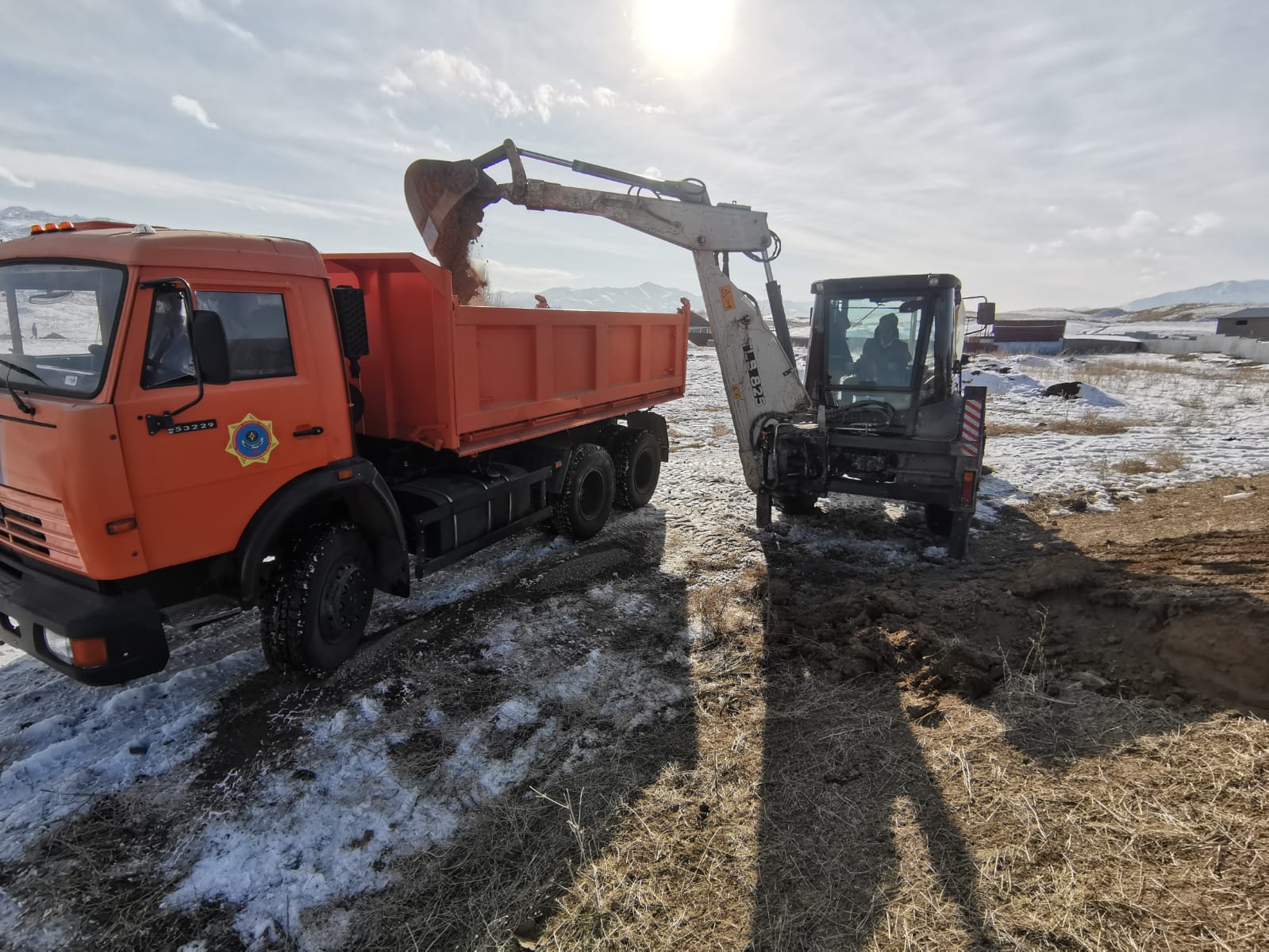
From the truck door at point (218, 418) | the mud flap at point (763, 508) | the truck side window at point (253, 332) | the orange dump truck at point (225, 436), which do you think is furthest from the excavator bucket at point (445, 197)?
the mud flap at point (763, 508)

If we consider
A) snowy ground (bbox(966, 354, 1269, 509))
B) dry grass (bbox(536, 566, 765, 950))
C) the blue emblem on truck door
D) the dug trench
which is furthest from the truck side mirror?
snowy ground (bbox(966, 354, 1269, 509))

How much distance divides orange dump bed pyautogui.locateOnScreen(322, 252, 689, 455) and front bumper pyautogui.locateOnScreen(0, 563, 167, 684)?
195cm

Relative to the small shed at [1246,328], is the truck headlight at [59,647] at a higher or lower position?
lower

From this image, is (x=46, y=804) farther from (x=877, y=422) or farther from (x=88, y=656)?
(x=877, y=422)

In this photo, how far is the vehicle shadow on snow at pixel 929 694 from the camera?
242 cm

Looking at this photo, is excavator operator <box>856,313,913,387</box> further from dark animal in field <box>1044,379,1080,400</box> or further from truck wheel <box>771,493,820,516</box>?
dark animal in field <box>1044,379,1080,400</box>

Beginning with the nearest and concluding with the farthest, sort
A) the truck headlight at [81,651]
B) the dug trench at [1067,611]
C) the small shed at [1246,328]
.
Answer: the truck headlight at [81,651], the dug trench at [1067,611], the small shed at [1246,328]

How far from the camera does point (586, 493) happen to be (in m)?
6.60

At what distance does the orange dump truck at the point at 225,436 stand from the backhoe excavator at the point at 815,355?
6.36 feet

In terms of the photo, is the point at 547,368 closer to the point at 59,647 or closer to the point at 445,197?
the point at 445,197

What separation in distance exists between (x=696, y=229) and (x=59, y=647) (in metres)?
5.88

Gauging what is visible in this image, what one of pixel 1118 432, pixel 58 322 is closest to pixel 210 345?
pixel 58 322

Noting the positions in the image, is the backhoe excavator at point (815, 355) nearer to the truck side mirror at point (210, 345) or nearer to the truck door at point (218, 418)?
the truck door at point (218, 418)

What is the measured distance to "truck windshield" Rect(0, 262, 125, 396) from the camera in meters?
3.00
